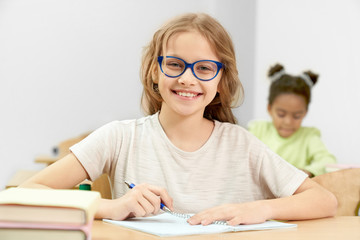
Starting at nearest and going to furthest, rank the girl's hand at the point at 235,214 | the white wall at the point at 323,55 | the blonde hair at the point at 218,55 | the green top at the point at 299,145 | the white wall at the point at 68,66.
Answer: the girl's hand at the point at 235,214 < the blonde hair at the point at 218,55 < the green top at the point at 299,145 < the white wall at the point at 323,55 < the white wall at the point at 68,66

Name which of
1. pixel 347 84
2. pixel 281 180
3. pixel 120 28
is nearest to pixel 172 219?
pixel 281 180

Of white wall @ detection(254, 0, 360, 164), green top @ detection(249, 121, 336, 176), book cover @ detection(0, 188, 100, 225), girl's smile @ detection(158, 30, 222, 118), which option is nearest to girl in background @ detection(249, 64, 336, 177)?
green top @ detection(249, 121, 336, 176)

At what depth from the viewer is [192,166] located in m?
1.56

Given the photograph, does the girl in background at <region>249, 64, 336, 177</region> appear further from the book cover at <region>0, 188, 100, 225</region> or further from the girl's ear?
the book cover at <region>0, 188, 100, 225</region>

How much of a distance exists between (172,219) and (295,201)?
14.1 inches

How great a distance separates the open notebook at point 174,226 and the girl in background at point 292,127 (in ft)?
8.44

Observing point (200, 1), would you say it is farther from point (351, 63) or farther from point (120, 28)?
point (351, 63)

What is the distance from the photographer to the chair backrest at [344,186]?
1640 mm

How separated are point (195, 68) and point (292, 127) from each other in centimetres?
273

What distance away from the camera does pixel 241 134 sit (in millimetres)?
1651

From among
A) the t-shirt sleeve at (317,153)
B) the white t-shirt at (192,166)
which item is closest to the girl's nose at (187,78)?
the white t-shirt at (192,166)

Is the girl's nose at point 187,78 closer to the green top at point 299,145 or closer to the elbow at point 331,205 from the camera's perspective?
the elbow at point 331,205

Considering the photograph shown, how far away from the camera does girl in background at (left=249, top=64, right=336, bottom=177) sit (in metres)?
3.94

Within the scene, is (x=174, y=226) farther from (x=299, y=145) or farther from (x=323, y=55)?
(x=323, y=55)
